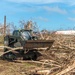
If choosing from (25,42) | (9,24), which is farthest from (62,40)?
(9,24)

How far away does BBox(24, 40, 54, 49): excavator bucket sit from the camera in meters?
15.5

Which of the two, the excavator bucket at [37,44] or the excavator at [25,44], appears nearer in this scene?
the excavator bucket at [37,44]

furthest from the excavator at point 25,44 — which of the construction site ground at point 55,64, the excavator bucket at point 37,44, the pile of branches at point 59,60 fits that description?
the pile of branches at point 59,60

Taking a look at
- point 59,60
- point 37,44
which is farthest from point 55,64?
point 37,44

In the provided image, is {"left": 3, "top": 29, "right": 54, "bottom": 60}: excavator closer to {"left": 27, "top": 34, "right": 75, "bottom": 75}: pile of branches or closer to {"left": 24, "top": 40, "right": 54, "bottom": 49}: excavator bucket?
{"left": 24, "top": 40, "right": 54, "bottom": 49}: excavator bucket

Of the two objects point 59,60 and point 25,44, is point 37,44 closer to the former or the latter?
point 25,44

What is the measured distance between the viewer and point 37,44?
15703 mm

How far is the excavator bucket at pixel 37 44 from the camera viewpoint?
15.5 m

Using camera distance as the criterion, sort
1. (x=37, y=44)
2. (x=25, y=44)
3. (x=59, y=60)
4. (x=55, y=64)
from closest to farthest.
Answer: (x=55, y=64) → (x=59, y=60) → (x=25, y=44) → (x=37, y=44)

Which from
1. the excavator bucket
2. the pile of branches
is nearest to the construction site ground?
the pile of branches

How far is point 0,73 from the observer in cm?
1202

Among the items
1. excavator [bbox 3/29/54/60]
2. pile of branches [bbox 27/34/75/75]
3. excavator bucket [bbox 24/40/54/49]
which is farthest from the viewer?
excavator [bbox 3/29/54/60]

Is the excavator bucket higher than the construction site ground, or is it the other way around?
the excavator bucket

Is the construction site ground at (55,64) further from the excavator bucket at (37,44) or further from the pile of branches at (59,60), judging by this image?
the excavator bucket at (37,44)
